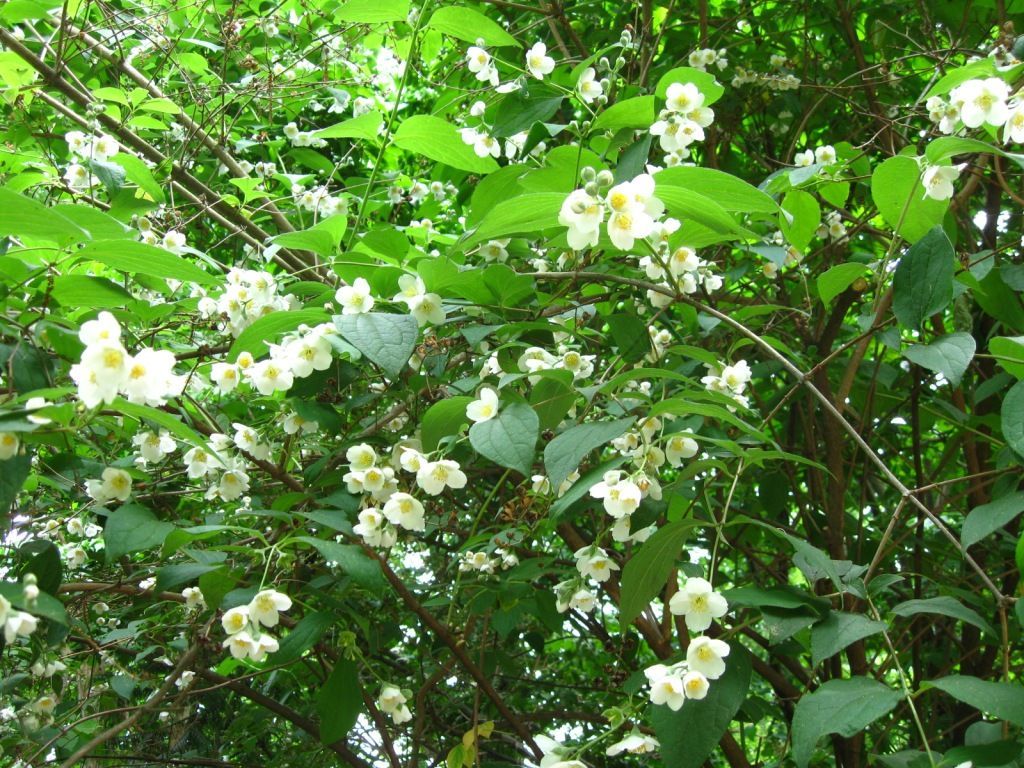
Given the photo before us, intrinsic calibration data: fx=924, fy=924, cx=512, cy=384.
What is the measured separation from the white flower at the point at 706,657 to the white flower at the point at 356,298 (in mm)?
721

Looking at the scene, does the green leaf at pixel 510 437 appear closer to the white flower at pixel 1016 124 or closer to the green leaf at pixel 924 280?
the green leaf at pixel 924 280

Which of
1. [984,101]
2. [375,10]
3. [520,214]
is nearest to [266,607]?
[520,214]

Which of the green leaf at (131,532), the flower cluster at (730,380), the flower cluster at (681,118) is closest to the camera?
the green leaf at (131,532)

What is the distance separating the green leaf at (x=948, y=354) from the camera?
4.50ft

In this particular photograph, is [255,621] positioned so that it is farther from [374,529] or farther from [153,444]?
[153,444]

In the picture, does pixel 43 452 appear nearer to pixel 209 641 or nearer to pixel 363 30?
pixel 209 641

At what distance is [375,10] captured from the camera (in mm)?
1646

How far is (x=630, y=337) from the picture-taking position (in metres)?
1.73

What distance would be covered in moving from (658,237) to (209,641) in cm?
112

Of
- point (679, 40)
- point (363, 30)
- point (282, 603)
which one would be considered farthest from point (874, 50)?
point (282, 603)

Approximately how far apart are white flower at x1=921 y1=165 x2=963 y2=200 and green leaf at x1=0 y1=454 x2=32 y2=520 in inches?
53.0

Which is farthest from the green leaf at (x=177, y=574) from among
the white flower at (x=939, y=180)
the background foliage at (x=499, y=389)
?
the white flower at (x=939, y=180)

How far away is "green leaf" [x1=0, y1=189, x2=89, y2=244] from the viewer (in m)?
1.03

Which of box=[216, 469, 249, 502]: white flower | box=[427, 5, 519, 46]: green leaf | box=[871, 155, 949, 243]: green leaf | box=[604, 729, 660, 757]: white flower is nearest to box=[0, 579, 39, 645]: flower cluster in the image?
box=[216, 469, 249, 502]: white flower
